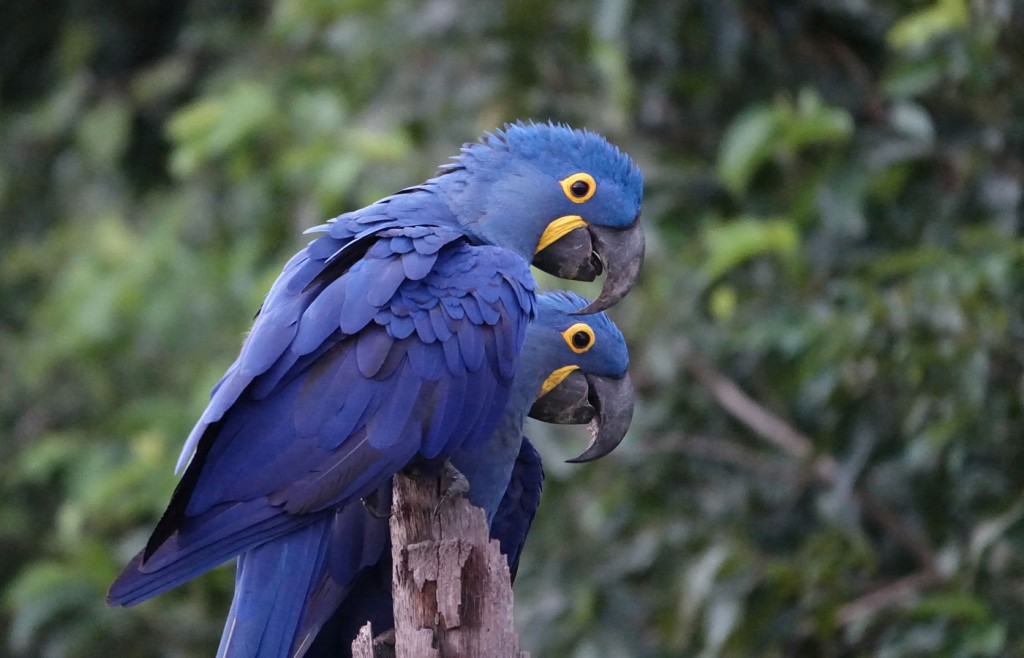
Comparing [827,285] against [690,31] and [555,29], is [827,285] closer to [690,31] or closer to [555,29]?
[690,31]

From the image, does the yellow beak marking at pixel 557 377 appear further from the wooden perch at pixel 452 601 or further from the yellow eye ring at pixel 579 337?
the wooden perch at pixel 452 601

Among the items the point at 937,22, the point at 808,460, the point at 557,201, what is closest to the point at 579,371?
the point at 557,201

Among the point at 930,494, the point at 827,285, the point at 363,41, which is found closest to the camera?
the point at 930,494

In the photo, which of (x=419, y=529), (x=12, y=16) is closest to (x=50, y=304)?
(x=12, y=16)

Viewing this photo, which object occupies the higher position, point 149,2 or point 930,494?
point 149,2

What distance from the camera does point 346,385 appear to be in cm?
232

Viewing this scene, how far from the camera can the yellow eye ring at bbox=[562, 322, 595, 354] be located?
2.72 metres

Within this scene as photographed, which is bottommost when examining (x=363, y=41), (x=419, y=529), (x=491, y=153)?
(x=419, y=529)

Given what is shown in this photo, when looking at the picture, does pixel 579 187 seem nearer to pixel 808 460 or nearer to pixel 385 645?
pixel 385 645

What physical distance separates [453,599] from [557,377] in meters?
0.74

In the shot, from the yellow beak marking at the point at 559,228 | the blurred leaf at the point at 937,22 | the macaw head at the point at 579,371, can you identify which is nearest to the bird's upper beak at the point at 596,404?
the macaw head at the point at 579,371

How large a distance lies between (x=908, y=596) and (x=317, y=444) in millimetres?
2226

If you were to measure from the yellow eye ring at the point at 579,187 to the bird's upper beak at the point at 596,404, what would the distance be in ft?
1.19

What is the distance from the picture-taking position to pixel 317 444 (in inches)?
90.1
